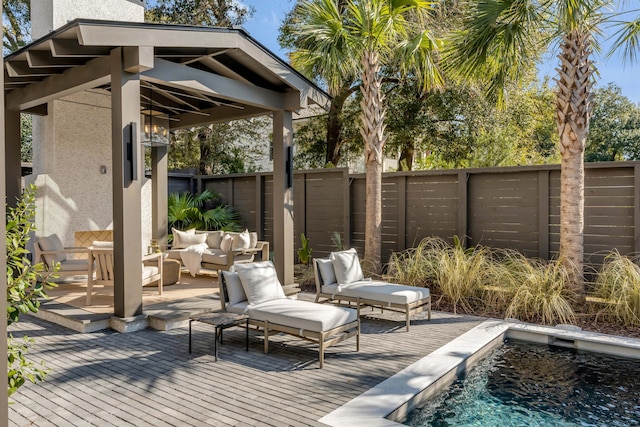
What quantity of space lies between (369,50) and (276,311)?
5.14 m

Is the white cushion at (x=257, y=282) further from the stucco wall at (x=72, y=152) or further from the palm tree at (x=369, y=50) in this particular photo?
the stucco wall at (x=72, y=152)

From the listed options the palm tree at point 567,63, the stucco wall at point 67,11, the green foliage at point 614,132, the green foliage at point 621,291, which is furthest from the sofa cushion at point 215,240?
the green foliage at point 614,132

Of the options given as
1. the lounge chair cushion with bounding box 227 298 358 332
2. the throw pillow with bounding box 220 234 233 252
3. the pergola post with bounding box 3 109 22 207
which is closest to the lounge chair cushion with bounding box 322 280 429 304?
the lounge chair cushion with bounding box 227 298 358 332

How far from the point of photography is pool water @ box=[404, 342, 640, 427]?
12.5 feet

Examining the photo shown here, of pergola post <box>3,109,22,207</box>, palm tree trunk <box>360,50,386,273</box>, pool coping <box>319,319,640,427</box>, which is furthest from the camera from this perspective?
palm tree trunk <box>360,50,386,273</box>

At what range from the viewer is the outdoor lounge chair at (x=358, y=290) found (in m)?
A: 6.12

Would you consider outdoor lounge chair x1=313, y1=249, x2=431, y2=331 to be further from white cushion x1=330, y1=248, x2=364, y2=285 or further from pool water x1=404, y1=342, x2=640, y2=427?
pool water x1=404, y1=342, x2=640, y2=427

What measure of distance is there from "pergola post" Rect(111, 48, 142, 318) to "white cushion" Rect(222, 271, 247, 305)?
1260 mm

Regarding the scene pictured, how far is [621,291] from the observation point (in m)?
6.28

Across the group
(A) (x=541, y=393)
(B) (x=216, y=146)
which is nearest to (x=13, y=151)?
(A) (x=541, y=393)

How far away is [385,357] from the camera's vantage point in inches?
195

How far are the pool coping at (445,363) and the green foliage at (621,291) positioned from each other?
749 mm

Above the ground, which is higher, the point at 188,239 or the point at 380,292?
the point at 188,239

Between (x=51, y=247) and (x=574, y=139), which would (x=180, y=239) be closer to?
(x=51, y=247)
